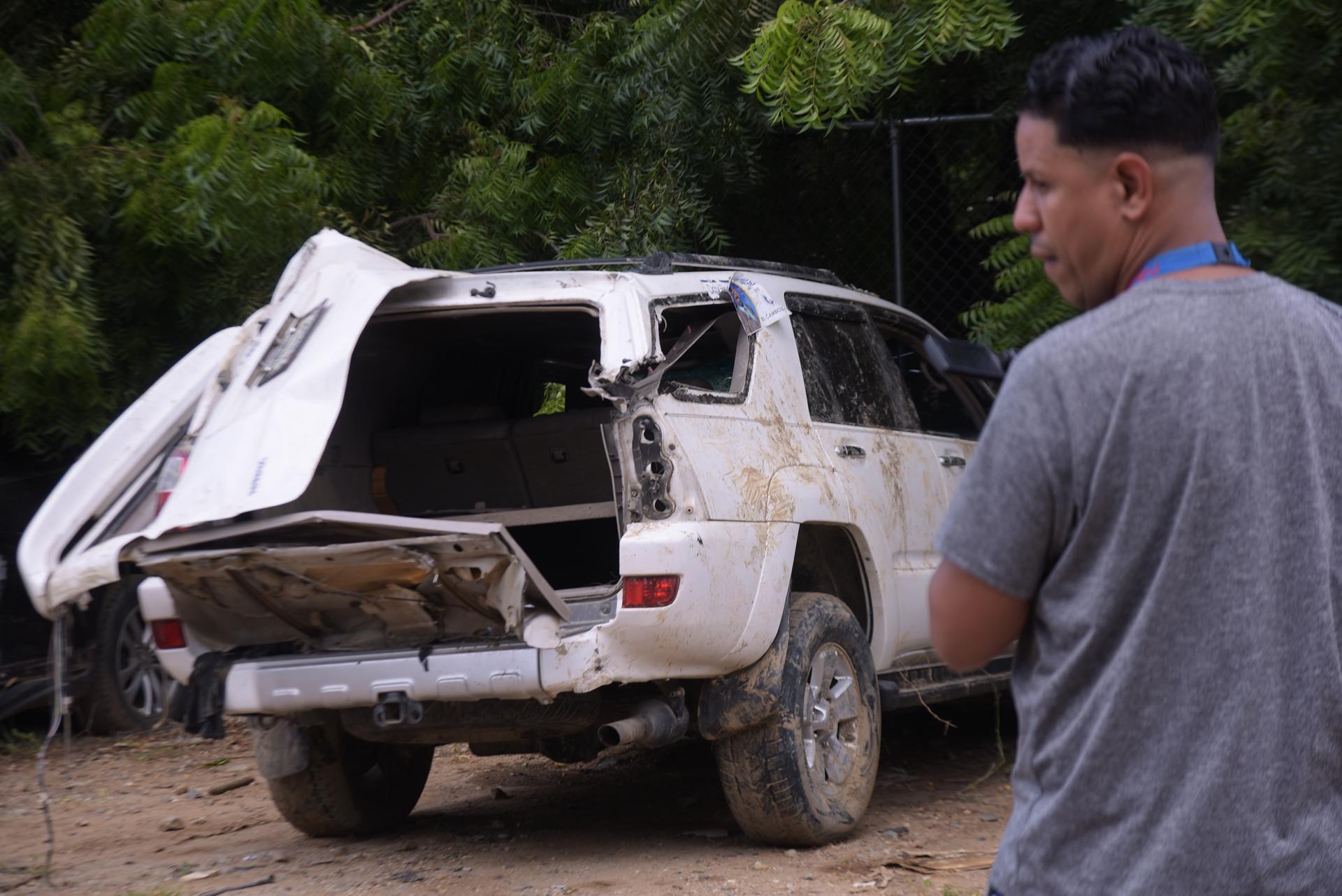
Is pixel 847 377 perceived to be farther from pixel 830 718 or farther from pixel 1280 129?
pixel 1280 129

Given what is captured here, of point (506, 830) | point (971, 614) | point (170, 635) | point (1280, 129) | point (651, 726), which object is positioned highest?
point (1280, 129)

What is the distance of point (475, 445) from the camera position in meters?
6.05

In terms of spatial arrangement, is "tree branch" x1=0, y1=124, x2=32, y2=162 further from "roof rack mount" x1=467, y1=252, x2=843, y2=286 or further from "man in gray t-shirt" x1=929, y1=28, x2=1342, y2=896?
"man in gray t-shirt" x1=929, y1=28, x2=1342, y2=896

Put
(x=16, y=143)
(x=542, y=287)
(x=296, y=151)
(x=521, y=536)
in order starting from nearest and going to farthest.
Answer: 1. (x=542, y=287)
2. (x=521, y=536)
3. (x=16, y=143)
4. (x=296, y=151)

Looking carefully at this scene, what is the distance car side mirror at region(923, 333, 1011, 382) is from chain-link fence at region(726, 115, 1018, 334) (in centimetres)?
574

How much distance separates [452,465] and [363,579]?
61.1 inches

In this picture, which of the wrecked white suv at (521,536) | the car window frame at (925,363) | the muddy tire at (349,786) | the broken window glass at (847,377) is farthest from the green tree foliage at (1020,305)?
the muddy tire at (349,786)

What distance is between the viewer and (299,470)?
14.4ft

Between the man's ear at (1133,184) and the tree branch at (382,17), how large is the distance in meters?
7.96

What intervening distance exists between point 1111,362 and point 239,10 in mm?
6861

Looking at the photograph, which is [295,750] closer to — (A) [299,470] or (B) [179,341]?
(A) [299,470]

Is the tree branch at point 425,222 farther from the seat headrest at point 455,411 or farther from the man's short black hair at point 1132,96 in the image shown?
the man's short black hair at point 1132,96

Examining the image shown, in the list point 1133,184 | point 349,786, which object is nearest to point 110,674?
point 349,786

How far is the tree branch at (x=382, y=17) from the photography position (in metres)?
9.05
